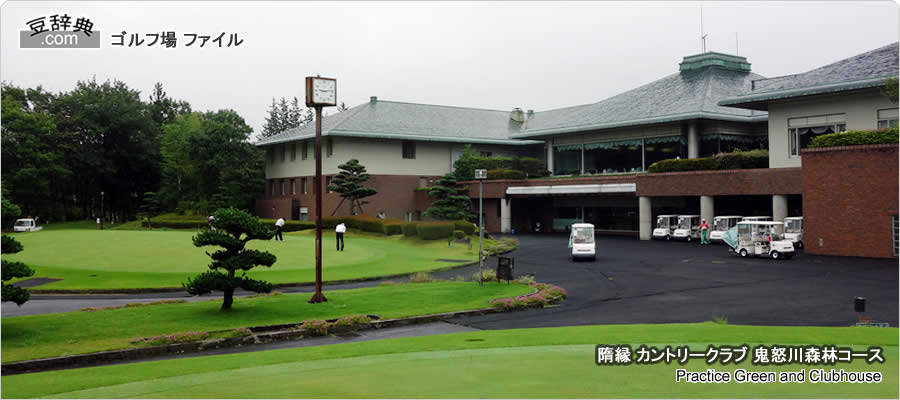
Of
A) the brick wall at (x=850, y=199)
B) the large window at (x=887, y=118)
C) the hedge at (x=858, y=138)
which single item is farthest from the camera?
the large window at (x=887, y=118)

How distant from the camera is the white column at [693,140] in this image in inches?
2062

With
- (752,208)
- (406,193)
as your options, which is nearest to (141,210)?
(406,193)

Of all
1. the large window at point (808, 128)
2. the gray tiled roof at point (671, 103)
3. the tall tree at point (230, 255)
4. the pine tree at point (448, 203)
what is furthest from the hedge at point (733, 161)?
the tall tree at point (230, 255)

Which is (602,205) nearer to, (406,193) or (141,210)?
(406,193)

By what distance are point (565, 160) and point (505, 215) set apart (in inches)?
368

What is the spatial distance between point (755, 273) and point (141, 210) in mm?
76839

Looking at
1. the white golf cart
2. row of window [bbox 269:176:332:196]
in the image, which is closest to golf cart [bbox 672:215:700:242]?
row of window [bbox 269:176:332:196]

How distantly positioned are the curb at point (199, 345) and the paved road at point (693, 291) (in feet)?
4.13

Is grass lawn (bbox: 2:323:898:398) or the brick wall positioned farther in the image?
the brick wall

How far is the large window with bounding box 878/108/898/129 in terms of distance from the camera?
3762 centimetres

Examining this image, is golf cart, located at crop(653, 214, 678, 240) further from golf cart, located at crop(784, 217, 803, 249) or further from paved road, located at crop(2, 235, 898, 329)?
paved road, located at crop(2, 235, 898, 329)

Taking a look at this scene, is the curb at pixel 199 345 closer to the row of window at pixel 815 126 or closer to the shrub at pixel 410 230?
the shrub at pixel 410 230

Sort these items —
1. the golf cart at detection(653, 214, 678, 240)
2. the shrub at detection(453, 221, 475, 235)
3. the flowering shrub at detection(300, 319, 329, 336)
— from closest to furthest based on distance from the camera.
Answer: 1. the flowering shrub at detection(300, 319, 329, 336)
2. the golf cart at detection(653, 214, 678, 240)
3. the shrub at detection(453, 221, 475, 235)

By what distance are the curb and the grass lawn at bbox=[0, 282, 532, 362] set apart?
1.12 feet
